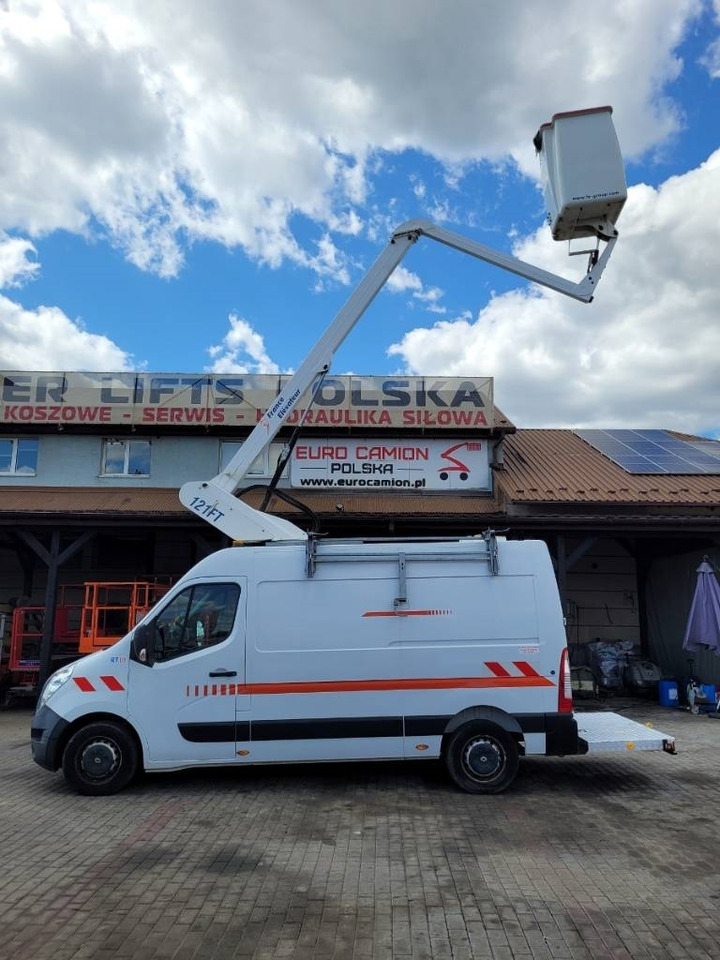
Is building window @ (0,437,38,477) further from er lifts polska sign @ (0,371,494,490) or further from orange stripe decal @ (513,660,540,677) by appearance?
orange stripe decal @ (513,660,540,677)

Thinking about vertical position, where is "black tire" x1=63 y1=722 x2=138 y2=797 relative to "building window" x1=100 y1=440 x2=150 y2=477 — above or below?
below

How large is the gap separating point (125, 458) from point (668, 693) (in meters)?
12.7

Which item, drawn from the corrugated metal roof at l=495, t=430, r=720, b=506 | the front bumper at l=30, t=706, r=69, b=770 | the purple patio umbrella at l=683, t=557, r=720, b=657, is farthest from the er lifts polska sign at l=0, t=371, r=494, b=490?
the front bumper at l=30, t=706, r=69, b=770

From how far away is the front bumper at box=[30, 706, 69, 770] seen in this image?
6.24 m

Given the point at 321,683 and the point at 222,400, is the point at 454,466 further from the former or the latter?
the point at 321,683

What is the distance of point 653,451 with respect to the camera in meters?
16.0

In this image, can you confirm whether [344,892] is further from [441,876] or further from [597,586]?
[597,586]

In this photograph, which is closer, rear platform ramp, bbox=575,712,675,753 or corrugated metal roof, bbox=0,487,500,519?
rear platform ramp, bbox=575,712,675,753

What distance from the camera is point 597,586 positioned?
1580 cm

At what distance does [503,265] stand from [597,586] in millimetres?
9549

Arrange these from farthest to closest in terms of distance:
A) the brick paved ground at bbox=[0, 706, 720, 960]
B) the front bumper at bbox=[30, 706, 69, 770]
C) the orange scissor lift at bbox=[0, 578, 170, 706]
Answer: the orange scissor lift at bbox=[0, 578, 170, 706]
the front bumper at bbox=[30, 706, 69, 770]
the brick paved ground at bbox=[0, 706, 720, 960]

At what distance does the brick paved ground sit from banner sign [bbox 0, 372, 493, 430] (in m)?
8.78

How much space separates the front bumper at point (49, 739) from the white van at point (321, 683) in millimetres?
13

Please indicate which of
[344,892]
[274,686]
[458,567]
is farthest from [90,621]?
[344,892]
